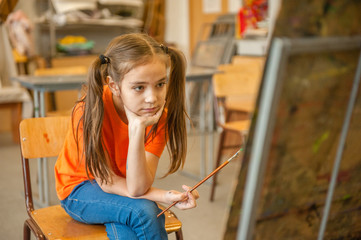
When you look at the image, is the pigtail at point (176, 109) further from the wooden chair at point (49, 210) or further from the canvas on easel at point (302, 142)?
the canvas on easel at point (302, 142)

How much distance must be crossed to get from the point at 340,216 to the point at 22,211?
1964 mm

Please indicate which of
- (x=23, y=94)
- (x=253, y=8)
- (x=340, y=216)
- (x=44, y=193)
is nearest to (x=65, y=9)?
(x=23, y=94)

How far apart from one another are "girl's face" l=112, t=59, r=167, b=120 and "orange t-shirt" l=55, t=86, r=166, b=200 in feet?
0.37

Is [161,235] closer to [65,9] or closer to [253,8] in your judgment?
[253,8]

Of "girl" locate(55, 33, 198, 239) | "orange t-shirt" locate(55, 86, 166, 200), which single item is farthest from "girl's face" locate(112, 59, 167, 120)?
"orange t-shirt" locate(55, 86, 166, 200)

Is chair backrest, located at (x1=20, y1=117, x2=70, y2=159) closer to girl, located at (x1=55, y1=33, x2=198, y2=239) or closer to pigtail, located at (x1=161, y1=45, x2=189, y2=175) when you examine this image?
girl, located at (x1=55, y1=33, x2=198, y2=239)

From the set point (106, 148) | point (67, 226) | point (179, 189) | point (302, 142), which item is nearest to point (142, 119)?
point (106, 148)

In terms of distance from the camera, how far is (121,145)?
1214 millimetres

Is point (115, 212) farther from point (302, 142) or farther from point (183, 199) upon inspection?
point (302, 142)

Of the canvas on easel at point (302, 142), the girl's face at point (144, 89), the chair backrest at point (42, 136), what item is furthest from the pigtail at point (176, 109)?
the canvas on easel at point (302, 142)

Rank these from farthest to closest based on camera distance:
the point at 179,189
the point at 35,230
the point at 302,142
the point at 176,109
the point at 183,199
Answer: the point at 179,189
the point at 176,109
the point at 35,230
the point at 183,199
the point at 302,142

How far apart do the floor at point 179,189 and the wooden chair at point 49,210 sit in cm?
43

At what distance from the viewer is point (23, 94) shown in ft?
12.0

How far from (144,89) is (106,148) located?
0.18 m
